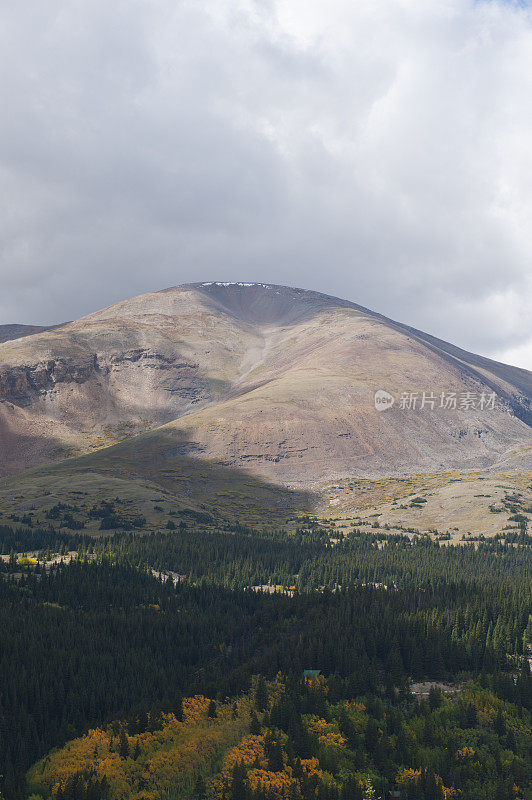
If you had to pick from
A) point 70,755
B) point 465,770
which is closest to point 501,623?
point 465,770

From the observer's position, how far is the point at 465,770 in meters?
39.0

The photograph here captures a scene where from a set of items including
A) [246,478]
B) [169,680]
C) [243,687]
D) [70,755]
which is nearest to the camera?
[70,755]

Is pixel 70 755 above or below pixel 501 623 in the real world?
below

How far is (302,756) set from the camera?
136ft

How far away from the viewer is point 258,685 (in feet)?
178

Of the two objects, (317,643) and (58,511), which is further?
(58,511)

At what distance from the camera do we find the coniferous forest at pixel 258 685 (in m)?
39.6

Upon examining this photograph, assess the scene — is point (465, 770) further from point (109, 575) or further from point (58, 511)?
point (58, 511)

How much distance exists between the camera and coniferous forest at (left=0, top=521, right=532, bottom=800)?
39.6 m

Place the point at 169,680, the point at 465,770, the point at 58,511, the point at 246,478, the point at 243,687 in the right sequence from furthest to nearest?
the point at 246,478 < the point at 58,511 < the point at 169,680 < the point at 243,687 < the point at 465,770

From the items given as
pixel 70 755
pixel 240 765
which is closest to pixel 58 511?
pixel 70 755

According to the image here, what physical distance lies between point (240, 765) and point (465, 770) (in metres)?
15.3

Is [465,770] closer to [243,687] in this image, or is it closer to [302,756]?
[302,756]

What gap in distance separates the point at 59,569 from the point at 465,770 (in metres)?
75.1
